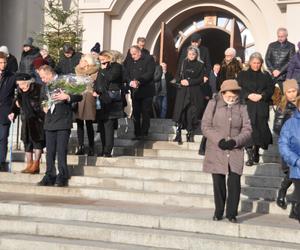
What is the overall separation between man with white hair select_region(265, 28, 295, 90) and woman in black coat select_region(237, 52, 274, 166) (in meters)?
1.60

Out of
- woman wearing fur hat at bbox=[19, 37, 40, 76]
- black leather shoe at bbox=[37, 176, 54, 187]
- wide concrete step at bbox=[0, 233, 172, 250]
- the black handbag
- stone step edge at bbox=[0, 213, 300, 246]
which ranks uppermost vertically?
woman wearing fur hat at bbox=[19, 37, 40, 76]

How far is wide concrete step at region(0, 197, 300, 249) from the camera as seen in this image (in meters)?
6.78

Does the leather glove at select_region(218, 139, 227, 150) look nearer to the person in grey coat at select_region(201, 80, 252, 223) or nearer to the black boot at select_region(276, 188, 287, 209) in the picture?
the person in grey coat at select_region(201, 80, 252, 223)

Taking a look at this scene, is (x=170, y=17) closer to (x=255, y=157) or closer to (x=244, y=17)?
(x=244, y=17)

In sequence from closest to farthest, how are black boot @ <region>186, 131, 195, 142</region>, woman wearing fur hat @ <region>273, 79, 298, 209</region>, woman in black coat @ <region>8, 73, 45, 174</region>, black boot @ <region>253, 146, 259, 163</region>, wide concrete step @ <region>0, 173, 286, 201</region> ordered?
woman wearing fur hat @ <region>273, 79, 298, 209</region> < wide concrete step @ <region>0, 173, 286, 201</region> < black boot @ <region>253, 146, 259, 163</region> < woman in black coat @ <region>8, 73, 45, 174</region> < black boot @ <region>186, 131, 195, 142</region>

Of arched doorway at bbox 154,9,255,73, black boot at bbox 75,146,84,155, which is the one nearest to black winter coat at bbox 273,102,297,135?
black boot at bbox 75,146,84,155

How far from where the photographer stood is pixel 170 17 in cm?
1566

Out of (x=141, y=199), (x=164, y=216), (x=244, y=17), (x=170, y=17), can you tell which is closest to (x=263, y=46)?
(x=244, y=17)

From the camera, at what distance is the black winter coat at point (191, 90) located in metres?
10.5

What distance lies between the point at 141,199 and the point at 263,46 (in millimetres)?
7188

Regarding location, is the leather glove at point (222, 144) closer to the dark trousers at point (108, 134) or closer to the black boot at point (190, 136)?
the dark trousers at point (108, 134)

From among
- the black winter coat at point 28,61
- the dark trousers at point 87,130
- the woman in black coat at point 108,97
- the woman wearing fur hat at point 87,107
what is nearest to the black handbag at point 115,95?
the woman in black coat at point 108,97

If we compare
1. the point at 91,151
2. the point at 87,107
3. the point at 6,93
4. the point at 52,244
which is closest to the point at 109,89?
the point at 87,107

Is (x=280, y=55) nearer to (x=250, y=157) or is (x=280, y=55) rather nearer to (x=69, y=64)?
(x=250, y=157)
